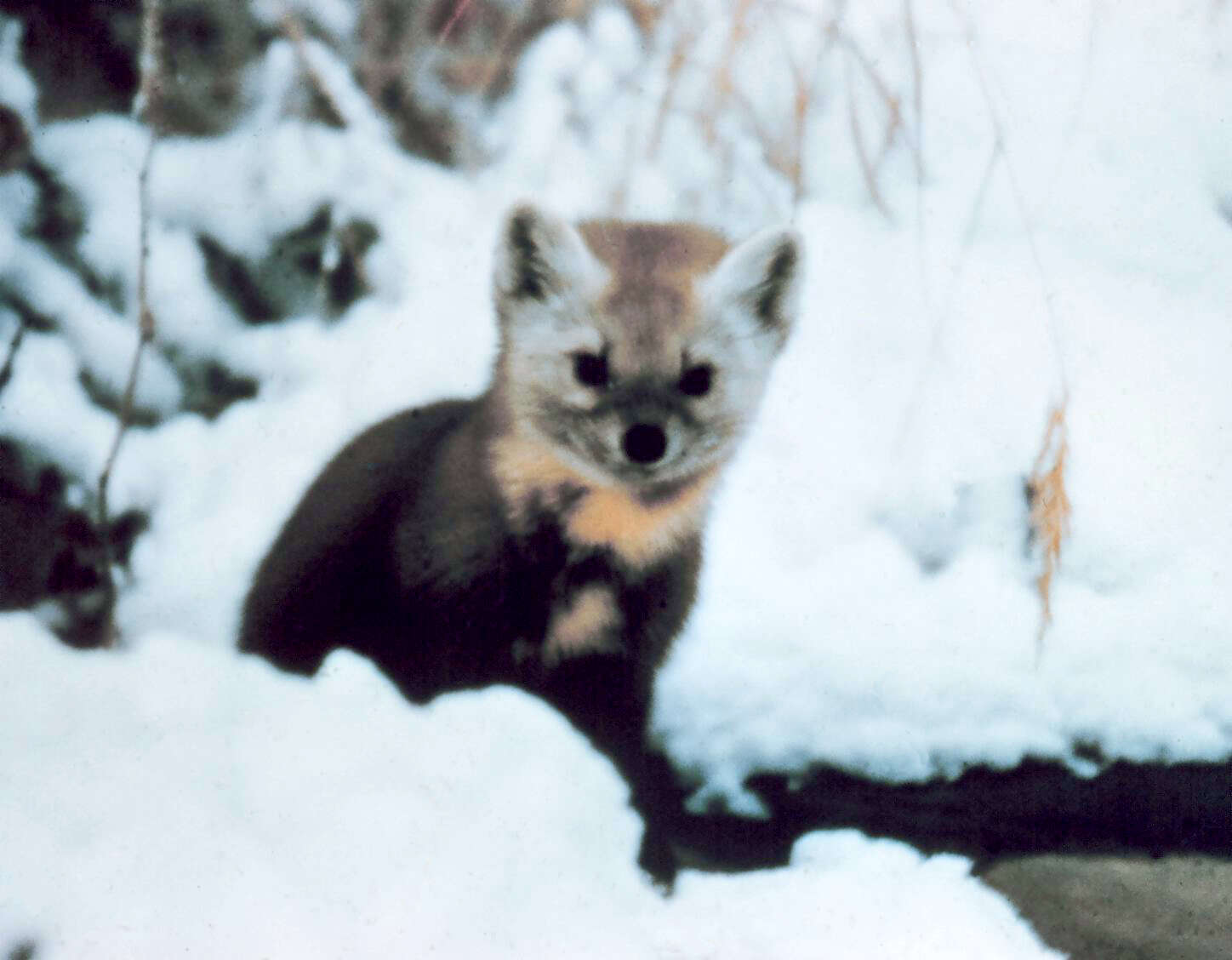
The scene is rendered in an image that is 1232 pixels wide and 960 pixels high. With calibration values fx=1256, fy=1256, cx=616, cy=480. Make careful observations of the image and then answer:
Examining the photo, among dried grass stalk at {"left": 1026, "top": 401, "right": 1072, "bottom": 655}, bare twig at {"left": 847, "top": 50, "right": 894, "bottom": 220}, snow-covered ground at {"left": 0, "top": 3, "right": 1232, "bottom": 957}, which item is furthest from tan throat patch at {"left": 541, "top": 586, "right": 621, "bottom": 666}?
bare twig at {"left": 847, "top": 50, "right": 894, "bottom": 220}

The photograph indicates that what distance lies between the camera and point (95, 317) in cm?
184

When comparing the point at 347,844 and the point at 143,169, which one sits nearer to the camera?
the point at 347,844

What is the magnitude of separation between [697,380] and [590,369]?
0.13 meters

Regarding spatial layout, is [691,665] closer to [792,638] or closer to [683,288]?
[792,638]

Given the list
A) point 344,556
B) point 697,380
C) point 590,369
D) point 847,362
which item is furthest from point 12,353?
point 847,362

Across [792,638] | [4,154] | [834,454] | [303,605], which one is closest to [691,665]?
[792,638]

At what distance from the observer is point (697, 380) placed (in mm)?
1537

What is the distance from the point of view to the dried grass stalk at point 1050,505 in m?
1.72

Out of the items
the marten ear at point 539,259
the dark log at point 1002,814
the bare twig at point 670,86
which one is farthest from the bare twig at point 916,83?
the dark log at point 1002,814

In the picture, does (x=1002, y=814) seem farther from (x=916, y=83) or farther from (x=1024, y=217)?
(x=916, y=83)

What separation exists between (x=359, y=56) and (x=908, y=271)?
2.76 ft

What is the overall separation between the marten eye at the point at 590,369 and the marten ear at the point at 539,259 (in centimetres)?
8

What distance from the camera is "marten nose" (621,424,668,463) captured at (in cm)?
147

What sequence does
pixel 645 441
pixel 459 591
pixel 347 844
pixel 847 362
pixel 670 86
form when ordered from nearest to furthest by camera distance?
1. pixel 347 844
2. pixel 645 441
3. pixel 459 591
4. pixel 670 86
5. pixel 847 362
